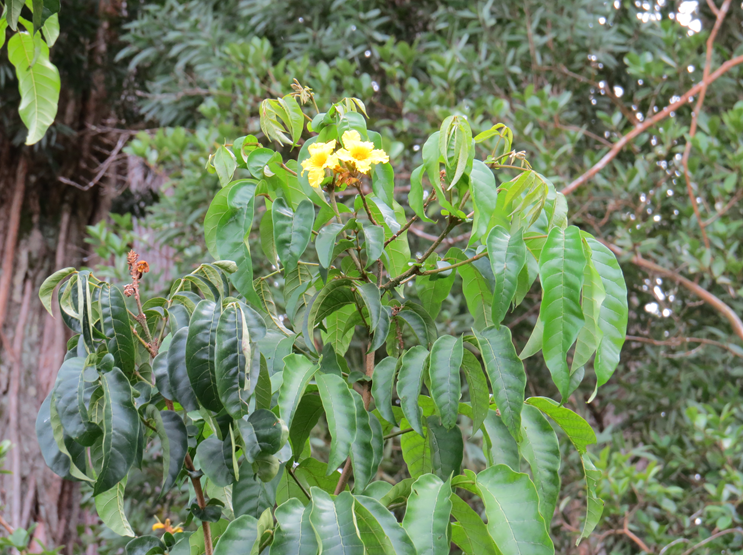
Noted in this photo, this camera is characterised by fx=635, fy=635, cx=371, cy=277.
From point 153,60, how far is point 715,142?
2.21 meters

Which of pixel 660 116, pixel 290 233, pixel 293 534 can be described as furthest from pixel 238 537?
pixel 660 116

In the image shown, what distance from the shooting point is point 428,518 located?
0.49 metres

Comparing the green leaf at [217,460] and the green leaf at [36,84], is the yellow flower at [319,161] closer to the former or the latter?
the green leaf at [217,460]

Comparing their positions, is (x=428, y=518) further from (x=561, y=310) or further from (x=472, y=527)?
(x=561, y=310)

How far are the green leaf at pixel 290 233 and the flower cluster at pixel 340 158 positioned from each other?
0.04m

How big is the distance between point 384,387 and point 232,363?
0.15m

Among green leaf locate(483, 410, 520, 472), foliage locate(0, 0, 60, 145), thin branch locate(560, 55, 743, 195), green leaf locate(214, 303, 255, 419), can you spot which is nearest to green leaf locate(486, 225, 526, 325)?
green leaf locate(483, 410, 520, 472)

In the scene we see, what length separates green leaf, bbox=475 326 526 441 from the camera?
53cm

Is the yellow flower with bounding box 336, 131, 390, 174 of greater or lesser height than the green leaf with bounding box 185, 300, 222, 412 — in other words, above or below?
above

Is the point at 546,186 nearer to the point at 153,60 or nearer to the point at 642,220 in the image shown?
the point at 642,220

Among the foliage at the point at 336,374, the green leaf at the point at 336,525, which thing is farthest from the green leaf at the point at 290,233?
the green leaf at the point at 336,525

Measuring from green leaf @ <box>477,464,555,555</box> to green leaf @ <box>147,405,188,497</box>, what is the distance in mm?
254

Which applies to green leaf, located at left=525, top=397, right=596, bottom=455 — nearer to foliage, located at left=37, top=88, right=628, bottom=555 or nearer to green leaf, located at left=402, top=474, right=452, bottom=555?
foliage, located at left=37, top=88, right=628, bottom=555

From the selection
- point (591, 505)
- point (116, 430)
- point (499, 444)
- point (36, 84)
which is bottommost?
point (591, 505)
